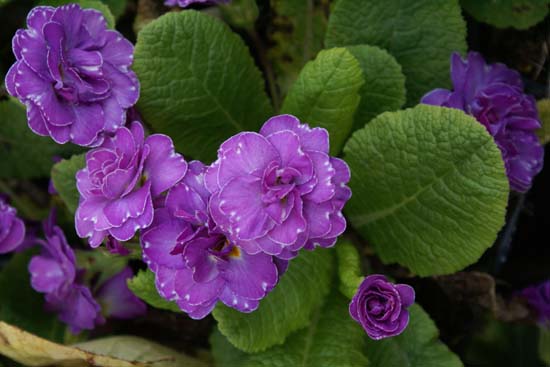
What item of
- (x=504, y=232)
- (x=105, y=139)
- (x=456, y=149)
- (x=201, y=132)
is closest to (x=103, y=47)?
(x=105, y=139)

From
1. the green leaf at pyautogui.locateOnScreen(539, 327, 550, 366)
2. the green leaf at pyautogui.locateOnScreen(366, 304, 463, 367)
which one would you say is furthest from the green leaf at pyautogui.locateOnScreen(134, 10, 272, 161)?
the green leaf at pyautogui.locateOnScreen(539, 327, 550, 366)

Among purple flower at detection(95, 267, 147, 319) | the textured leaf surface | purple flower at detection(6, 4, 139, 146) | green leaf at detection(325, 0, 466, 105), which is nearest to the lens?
purple flower at detection(6, 4, 139, 146)

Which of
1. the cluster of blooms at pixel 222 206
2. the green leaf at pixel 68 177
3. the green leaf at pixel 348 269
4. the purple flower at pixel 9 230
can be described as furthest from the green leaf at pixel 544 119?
the purple flower at pixel 9 230

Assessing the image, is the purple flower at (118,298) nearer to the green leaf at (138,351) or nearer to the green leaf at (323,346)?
the green leaf at (138,351)

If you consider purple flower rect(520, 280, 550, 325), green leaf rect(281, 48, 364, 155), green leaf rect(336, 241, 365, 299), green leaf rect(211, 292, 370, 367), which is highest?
green leaf rect(281, 48, 364, 155)

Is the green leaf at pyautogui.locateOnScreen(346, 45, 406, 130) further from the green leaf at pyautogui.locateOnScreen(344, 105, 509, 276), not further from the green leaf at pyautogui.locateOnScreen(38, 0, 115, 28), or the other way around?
the green leaf at pyautogui.locateOnScreen(38, 0, 115, 28)

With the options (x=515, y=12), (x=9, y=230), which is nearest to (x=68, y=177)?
(x=9, y=230)
